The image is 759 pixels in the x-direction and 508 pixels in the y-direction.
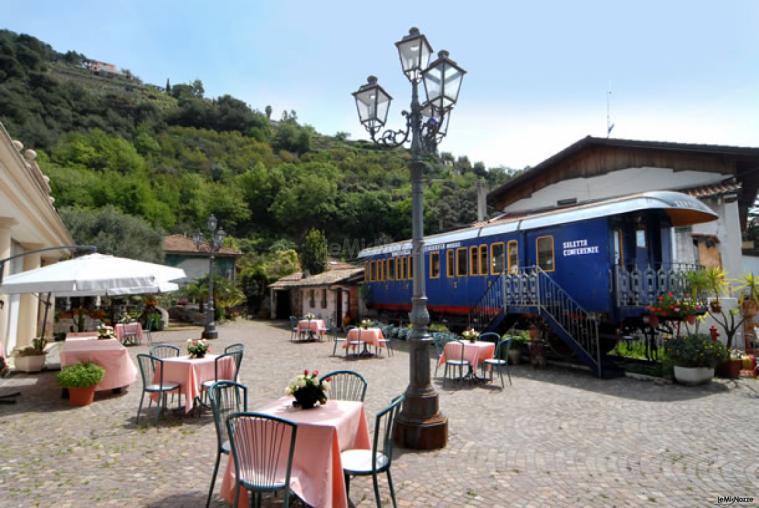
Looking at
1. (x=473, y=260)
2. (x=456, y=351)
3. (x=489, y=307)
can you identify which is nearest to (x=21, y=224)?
(x=456, y=351)

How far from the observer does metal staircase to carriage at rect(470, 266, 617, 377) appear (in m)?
10.2

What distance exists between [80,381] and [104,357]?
66 cm

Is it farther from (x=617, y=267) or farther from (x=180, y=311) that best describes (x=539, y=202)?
(x=180, y=311)

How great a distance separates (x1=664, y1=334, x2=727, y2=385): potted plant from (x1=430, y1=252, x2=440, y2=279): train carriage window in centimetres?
858

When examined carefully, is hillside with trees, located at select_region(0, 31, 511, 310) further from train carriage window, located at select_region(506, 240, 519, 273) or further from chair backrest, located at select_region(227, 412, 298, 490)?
chair backrest, located at select_region(227, 412, 298, 490)

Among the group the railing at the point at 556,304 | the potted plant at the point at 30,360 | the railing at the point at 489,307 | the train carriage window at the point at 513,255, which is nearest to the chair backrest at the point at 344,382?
the railing at the point at 556,304

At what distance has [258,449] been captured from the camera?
10.2 ft

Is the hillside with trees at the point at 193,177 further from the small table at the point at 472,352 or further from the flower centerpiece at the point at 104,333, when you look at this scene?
the small table at the point at 472,352

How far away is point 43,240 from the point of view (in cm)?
1463

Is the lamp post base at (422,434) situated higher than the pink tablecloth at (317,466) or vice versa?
the pink tablecloth at (317,466)

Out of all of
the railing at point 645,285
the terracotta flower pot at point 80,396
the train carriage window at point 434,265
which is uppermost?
the train carriage window at point 434,265

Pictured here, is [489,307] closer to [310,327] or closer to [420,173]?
[310,327]

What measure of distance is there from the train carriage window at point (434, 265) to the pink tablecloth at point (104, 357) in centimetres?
1077

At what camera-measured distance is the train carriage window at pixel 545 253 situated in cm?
1198
